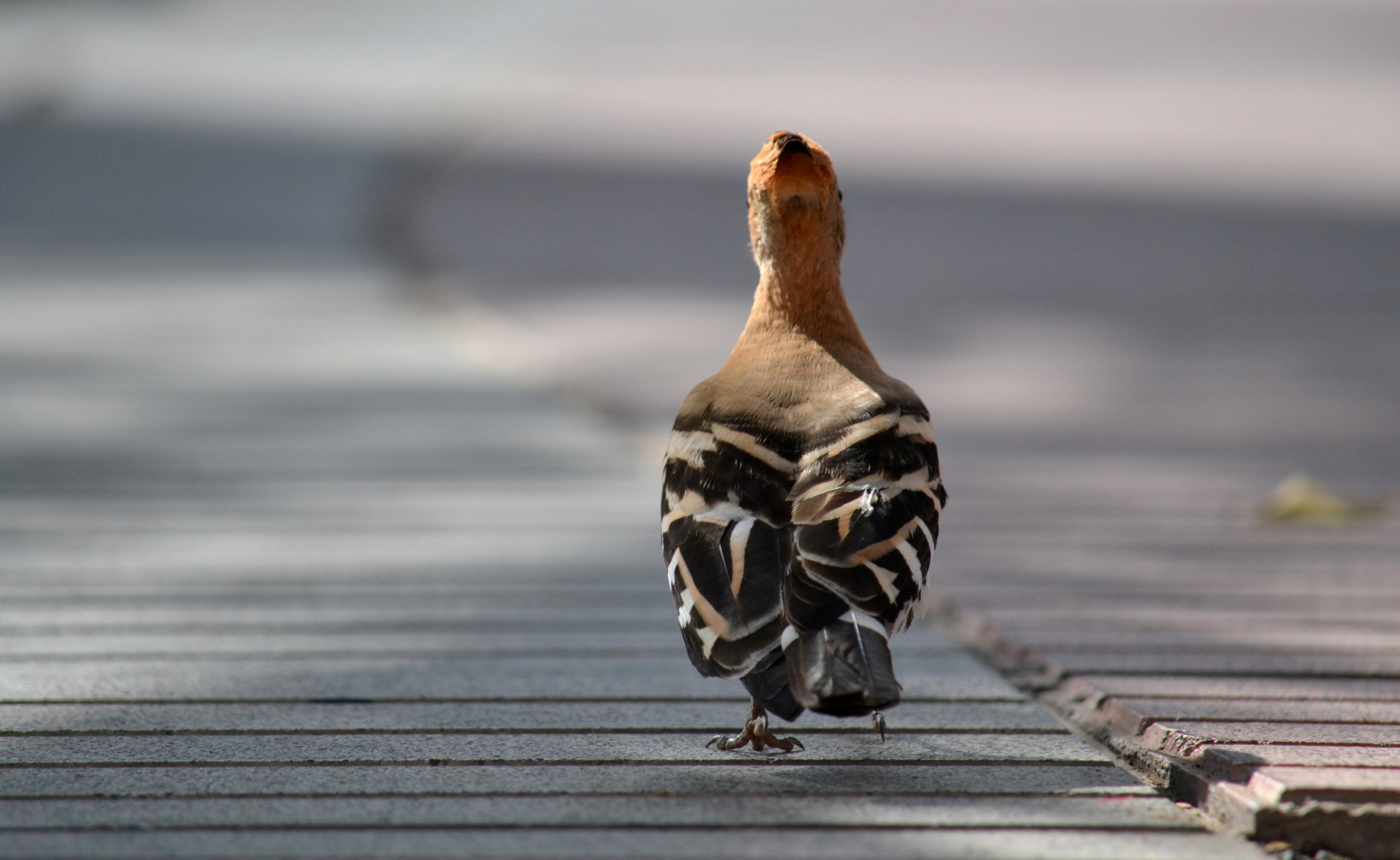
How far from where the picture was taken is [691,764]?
2.49 m

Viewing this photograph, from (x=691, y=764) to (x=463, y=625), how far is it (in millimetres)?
958

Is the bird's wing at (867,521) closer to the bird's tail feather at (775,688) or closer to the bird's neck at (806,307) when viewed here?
the bird's tail feather at (775,688)

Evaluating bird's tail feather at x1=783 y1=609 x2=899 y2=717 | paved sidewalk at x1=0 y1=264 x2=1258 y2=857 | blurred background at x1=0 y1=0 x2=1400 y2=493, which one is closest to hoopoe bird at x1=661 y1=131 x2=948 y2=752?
bird's tail feather at x1=783 y1=609 x2=899 y2=717

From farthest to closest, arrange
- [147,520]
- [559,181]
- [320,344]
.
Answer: [559,181]
[320,344]
[147,520]

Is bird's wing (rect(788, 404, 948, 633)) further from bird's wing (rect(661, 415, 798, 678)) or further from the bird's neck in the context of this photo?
the bird's neck

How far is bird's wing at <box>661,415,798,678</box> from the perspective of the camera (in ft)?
7.50

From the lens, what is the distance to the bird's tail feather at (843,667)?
2.12 metres

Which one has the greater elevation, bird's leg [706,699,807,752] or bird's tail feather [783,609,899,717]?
bird's tail feather [783,609,899,717]

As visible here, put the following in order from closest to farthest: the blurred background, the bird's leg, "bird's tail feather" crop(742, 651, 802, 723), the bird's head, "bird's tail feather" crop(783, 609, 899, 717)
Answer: "bird's tail feather" crop(783, 609, 899, 717)
"bird's tail feather" crop(742, 651, 802, 723)
the bird's leg
the bird's head
the blurred background

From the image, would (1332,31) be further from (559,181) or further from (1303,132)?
(559,181)

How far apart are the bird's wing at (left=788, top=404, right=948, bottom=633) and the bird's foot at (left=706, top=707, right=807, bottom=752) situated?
A: 0.28m

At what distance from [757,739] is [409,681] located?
748 mm

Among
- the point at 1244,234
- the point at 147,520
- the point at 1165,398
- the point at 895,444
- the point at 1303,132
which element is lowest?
the point at 147,520

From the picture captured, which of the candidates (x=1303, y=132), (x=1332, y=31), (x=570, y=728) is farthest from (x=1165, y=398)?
(x=1332, y=31)
